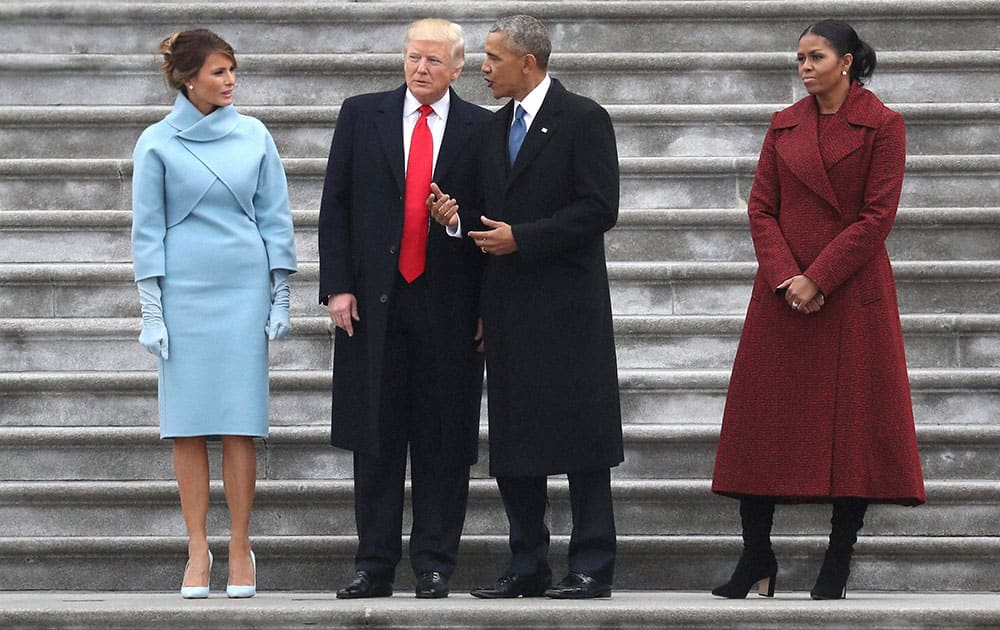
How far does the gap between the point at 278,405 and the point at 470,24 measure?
217 cm

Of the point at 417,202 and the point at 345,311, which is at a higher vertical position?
the point at 417,202

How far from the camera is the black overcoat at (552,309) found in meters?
5.44

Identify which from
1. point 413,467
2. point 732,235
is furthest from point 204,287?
point 732,235

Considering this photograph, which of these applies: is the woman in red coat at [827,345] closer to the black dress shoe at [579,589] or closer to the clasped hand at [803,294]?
the clasped hand at [803,294]

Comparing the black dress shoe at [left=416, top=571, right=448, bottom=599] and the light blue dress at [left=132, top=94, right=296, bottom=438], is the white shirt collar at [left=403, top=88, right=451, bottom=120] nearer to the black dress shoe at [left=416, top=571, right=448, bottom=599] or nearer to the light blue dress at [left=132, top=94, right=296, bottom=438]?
the light blue dress at [left=132, top=94, right=296, bottom=438]

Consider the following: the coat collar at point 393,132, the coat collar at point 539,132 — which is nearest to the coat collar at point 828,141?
the coat collar at point 539,132

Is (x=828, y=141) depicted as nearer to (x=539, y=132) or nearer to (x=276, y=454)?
(x=539, y=132)

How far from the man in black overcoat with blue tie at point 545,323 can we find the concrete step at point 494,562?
1.79 feet

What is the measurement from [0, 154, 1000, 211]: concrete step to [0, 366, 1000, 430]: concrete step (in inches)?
36.1

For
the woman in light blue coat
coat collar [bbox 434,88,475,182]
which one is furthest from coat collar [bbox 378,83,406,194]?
the woman in light blue coat

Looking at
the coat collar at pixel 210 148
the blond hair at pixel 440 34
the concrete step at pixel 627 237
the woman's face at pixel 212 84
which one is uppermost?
the blond hair at pixel 440 34

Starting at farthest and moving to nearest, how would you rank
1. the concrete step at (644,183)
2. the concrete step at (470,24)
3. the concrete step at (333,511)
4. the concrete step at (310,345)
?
the concrete step at (470,24) < the concrete step at (644,183) < the concrete step at (310,345) < the concrete step at (333,511)

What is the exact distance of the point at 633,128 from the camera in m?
7.39

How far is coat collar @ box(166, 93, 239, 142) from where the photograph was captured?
552cm
